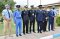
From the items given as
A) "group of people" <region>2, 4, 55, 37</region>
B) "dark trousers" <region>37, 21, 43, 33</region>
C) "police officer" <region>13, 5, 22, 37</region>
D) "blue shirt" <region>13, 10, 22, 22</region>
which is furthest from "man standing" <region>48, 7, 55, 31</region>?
"blue shirt" <region>13, 10, 22, 22</region>

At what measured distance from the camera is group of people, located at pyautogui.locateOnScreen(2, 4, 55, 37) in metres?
12.0

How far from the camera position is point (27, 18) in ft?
43.8

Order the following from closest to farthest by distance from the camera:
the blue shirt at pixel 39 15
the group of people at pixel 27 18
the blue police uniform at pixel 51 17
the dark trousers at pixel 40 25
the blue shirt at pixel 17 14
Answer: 1. the group of people at pixel 27 18
2. the blue shirt at pixel 17 14
3. the blue shirt at pixel 39 15
4. the dark trousers at pixel 40 25
5. the blue police uniform at pixel 51 17

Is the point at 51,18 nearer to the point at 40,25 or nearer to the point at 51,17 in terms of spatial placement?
the point at 51,17

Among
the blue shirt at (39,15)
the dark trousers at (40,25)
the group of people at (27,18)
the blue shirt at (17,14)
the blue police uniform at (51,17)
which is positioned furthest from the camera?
the blue police uniform at (51,17)

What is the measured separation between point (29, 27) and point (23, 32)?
0.71 metres

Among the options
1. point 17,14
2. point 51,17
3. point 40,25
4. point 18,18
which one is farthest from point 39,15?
point 17,14

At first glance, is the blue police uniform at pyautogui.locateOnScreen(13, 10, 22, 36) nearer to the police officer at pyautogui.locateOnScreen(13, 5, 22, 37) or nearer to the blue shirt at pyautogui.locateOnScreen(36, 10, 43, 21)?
the police officer at pyautogui.locateOnScreen(13, 5, 22, 37)

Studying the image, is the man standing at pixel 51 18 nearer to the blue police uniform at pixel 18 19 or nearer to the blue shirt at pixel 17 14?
the blue police uniform at pixel 18 19

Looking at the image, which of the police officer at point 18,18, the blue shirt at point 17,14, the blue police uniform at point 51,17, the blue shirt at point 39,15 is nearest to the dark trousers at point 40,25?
the blue shirt at point 39,15

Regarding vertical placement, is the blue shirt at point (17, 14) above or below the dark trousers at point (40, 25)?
above

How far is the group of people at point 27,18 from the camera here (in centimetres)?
1198

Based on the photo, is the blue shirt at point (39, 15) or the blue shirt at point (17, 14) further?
the blue shirt at point (39, 15)

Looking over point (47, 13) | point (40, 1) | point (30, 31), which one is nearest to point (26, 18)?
point (30, 31)
